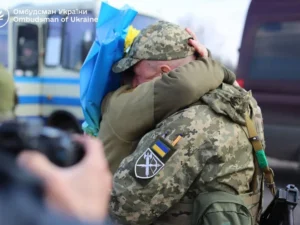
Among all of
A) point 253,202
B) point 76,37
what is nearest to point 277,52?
point 76,37

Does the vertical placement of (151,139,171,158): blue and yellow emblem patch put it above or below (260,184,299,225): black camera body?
above

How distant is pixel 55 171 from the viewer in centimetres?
66

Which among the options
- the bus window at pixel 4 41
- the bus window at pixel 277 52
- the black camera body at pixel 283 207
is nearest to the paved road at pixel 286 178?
the bus window at pixel 277 52

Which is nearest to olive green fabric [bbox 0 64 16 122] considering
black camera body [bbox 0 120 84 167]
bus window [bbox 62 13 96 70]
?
black camera body [bbox 0 120 84 167]

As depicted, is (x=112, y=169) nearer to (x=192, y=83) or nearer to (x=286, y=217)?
(x=192, y=83)

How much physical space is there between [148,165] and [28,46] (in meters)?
6.76

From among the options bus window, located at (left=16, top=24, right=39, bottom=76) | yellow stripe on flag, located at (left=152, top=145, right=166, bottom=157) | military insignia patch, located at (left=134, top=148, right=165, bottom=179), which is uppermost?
yellow stripe on flag, located at (left=152, top=145, right=166, bottom=157)

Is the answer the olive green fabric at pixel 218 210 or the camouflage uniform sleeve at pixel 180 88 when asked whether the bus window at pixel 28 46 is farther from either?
the olive green fabric at pixel 218 210

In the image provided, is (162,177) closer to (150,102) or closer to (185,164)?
(185,164)

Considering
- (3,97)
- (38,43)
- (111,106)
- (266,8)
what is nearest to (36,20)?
(38,43)

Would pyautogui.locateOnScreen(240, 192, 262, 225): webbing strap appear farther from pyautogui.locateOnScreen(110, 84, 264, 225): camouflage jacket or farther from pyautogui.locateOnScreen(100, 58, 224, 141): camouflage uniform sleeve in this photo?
pyautogui.locateOnScreen(100, 58, 224, 141): camouflage uniform sleeve

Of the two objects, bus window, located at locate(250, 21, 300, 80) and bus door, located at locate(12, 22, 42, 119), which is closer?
bus window, located at locate(250, 21, 300, 80)

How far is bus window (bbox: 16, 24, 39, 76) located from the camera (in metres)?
7.70

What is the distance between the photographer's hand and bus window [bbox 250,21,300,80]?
16.8ft
